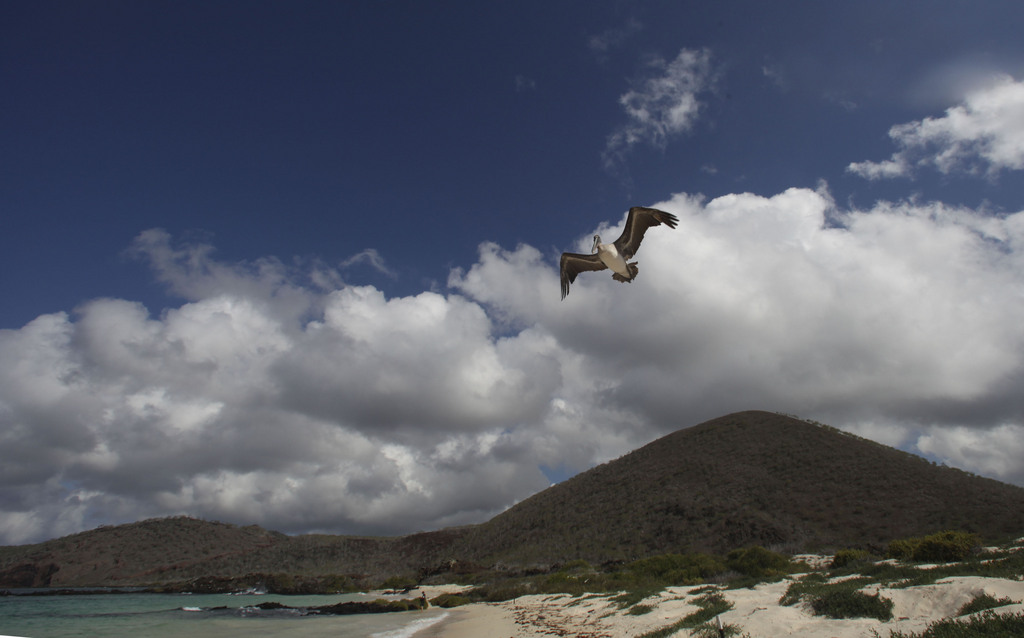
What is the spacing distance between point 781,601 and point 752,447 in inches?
2485

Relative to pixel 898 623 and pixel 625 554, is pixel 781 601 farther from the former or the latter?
pixel 625 554

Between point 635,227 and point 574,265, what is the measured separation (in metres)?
1.78

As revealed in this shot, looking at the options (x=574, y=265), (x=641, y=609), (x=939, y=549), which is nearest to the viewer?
(x=574, y=265)

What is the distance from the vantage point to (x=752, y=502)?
53938mm

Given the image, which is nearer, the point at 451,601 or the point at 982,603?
the point at 982,603

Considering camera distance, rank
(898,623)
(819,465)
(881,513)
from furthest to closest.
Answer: (819,465), (881,513), (898,623)

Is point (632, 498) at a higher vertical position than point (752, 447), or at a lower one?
lower

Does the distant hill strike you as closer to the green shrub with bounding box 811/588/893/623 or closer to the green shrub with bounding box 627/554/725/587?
the green shrub with bounding box 627/554/725/587

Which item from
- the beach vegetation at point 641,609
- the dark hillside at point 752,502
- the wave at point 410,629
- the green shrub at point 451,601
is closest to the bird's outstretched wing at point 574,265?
the beach vegetation at point 641,609

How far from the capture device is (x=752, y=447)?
230 feet

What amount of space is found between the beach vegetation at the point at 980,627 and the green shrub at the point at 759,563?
1735 cm

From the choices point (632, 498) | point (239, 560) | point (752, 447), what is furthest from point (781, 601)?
point (239, 560)

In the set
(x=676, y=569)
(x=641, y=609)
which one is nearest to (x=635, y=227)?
(x=641, y=609)

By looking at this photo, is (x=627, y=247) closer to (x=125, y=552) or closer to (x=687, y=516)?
(x=687, y=516)
